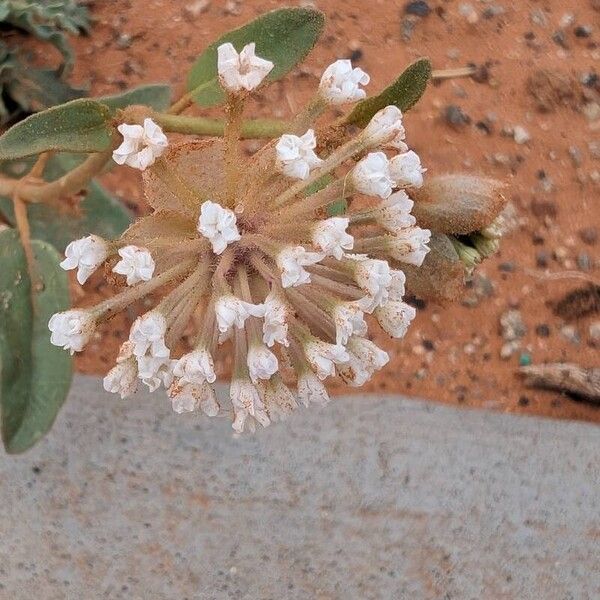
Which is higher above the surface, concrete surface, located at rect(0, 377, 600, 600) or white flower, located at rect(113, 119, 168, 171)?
white flower, located at rect(113, 119, 168, 171)

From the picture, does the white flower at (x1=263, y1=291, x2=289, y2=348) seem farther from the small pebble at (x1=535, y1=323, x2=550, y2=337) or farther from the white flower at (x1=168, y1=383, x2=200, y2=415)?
the small pebble at (x1=535, y1=323, x2=550, y2=337)

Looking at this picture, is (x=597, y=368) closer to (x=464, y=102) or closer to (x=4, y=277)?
(x=464, y=102)

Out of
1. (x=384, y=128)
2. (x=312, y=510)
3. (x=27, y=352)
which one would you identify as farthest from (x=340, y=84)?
(x=312, y=510)

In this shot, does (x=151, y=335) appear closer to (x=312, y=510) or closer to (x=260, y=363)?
(x=260, y=363)

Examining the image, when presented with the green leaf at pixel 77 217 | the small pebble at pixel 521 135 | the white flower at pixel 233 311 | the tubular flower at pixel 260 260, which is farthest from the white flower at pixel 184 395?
the small pebble at pixel 521 135

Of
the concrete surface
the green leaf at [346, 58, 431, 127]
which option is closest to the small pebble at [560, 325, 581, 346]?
the concrete surface

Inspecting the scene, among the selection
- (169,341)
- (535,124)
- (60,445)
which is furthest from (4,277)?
(535,124)

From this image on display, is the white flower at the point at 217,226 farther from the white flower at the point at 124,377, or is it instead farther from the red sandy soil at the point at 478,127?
the red sandy soil at the point at 478,127
